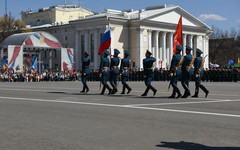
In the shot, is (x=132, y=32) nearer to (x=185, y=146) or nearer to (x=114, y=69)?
(x=114, y=69)

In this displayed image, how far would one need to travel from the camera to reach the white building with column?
71750mm

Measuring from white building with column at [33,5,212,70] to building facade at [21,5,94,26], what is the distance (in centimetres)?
913

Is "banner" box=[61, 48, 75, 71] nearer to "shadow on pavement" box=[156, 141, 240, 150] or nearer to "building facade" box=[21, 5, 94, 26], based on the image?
"building facade" box=[21, 5, 94, 26]

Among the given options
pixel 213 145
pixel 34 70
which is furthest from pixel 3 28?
pixel 213 145

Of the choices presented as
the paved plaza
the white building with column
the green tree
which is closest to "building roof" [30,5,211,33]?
the white building with column

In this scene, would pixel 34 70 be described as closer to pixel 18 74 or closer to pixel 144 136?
pixel 18 74

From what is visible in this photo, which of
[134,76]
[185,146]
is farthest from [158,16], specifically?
[185,146]

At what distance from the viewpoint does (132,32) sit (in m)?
74.1

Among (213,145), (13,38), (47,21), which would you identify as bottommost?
(213,145)

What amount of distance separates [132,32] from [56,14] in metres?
23.6

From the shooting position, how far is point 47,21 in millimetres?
91312

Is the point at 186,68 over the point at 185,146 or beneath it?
over

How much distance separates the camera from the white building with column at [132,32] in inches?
2825

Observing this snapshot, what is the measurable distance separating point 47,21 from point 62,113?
84.3m
